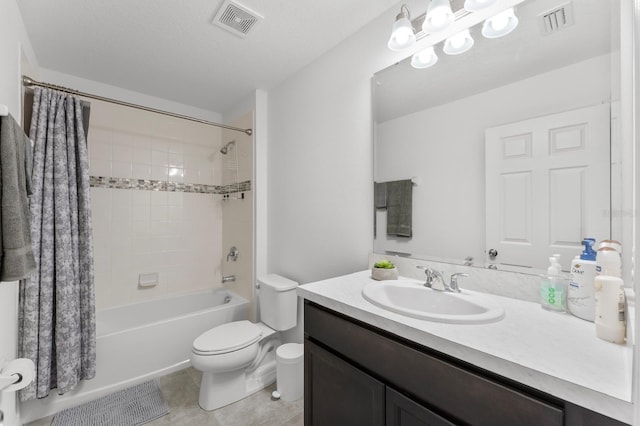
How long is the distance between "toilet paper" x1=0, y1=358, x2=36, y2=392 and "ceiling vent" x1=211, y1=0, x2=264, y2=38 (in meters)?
1.77

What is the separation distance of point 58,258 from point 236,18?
1774 mm

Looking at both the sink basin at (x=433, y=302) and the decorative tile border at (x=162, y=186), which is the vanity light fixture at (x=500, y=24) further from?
the decorative tile border at (x=162, y=186)

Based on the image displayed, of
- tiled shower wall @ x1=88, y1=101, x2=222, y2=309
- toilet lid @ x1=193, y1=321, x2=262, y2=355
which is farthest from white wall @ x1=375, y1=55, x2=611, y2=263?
tiled shower wall @ x1=88, y1=101, x2=222, y2=309

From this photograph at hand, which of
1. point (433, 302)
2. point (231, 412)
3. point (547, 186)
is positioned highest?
point (547, 186)

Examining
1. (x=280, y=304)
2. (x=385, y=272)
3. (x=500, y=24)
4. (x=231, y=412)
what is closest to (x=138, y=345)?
(x=231, y=412)

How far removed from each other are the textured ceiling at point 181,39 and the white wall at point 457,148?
0.74 metres

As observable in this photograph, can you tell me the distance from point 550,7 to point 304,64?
1.46 metres

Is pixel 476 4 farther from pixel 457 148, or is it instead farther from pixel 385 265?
pixel 385 265

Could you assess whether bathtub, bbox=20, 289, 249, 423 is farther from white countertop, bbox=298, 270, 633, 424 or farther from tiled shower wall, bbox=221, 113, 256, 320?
white countertop, bbox=298, 270, 633, 424

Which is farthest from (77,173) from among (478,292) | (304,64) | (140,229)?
(478,292)

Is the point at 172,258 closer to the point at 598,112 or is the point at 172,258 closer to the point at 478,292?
the point at 478,292

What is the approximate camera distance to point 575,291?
0.85m

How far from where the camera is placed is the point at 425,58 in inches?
53.2

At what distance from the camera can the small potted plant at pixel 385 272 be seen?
1316 mm
